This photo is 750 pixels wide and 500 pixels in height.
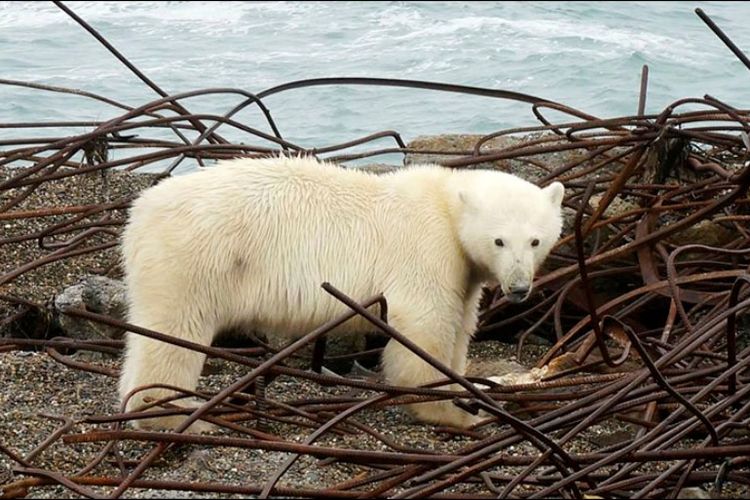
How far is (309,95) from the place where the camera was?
1533 centimetres

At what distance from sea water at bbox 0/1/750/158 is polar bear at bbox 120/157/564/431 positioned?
803 centimetres

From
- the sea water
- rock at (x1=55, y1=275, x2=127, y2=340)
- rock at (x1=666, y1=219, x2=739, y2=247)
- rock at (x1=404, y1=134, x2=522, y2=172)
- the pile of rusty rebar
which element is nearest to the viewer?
the pile of rusty rebar

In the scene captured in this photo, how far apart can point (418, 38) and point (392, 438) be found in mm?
14102

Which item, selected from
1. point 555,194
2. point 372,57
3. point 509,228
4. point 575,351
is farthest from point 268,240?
point 372,57

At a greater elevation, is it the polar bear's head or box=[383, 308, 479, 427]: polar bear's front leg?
the polar bear's head

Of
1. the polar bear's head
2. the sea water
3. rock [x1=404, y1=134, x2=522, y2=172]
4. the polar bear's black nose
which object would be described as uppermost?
the polar bear's head

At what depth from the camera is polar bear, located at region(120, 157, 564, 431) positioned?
14.0 feet

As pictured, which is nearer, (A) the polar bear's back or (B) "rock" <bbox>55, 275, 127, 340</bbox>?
(A) the polar bear's back

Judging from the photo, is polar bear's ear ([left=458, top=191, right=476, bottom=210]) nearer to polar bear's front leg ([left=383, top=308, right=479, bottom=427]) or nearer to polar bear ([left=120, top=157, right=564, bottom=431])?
polar bear ([left=120, top=157, right=564, bottom=431])

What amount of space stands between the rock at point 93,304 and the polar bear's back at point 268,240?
0.87 metres

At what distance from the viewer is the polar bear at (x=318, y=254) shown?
14.0 ft

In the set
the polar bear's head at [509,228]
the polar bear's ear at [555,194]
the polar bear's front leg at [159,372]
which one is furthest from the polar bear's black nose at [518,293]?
the polar bear's front leg at [159,372]

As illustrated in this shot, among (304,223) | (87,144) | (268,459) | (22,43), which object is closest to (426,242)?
(304,223)

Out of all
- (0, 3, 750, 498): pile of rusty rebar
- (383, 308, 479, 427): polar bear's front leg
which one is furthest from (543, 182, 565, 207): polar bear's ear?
(383, 308, 479, 427): polar bear's front leg
